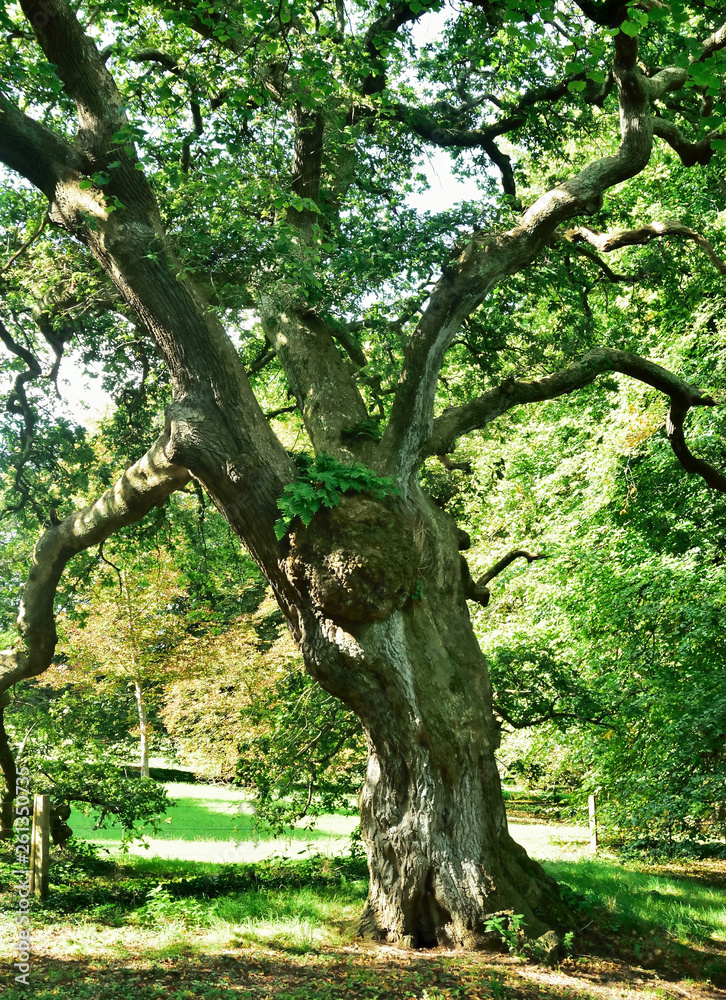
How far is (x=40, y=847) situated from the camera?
7.97m

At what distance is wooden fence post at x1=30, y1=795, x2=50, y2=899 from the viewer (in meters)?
7.91

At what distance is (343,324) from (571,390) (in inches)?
106

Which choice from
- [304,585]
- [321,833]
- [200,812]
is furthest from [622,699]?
[200,812]

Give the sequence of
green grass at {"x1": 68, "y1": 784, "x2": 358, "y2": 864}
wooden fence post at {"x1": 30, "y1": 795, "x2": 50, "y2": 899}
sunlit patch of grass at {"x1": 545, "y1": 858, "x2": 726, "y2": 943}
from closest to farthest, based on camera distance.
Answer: sunlit patch of grass at {"x1": 545, "y1": 858, "x2": 726, "y2": 943} → wooden fence post at {"x1": 30, "y1": 795, "x2": 50, "y2": 899} → green grass at {"x1": 68, "y1": 784, "x2": 358, "y2": 864}

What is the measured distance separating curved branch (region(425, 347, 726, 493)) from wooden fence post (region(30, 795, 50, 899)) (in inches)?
217

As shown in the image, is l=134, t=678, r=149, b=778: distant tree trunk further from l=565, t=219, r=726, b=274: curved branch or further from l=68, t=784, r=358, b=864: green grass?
l=565, t=219, r=726, b=274: curved branch

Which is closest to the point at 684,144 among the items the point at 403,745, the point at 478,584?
the point at 478,584

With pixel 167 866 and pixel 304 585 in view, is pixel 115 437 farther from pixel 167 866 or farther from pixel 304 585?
pixel 167 866

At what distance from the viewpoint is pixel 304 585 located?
20.9 feet

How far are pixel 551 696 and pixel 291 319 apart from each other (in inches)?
225

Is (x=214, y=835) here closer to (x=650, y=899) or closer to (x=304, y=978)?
(x=650, y=899)

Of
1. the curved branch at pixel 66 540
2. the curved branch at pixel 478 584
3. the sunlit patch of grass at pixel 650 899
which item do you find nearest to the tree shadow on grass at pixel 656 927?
the sunlit patch of grass at pixel 650 899

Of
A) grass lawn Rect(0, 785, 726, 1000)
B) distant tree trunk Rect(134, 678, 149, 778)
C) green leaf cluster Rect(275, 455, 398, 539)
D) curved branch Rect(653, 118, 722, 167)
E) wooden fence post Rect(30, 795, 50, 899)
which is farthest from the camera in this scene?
distant tree trunk Rect(134, 678, 149, 778)

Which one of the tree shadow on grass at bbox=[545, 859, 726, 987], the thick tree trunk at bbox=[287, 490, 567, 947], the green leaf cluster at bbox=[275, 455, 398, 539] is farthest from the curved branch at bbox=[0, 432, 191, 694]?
the tree shadow on grass at bbox=[545, 859, 726, 987]
